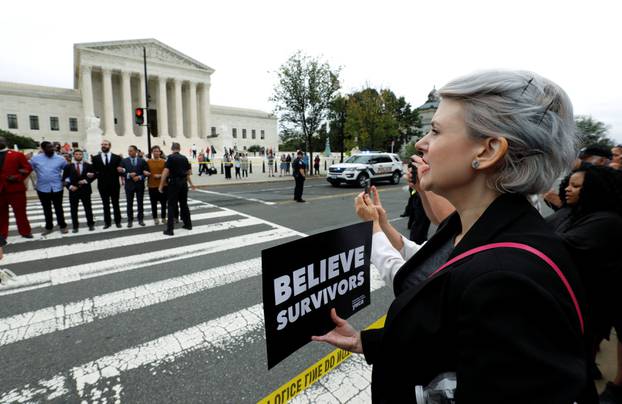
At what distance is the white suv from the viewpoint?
60.1 feet

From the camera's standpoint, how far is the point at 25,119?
56.3 meters

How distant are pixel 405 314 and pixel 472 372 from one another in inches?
8.4

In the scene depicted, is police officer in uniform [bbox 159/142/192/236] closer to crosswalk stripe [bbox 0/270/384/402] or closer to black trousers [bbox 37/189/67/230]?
black trousers [bbox 37/189/67/230]

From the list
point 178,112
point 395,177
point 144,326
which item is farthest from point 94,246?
point 178,112

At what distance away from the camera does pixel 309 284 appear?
60.9 inches

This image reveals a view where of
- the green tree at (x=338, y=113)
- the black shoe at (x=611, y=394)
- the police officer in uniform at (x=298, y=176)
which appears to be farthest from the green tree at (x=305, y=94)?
the black shoe at (x=611, y=394)

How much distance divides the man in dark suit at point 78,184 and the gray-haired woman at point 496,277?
8768mm

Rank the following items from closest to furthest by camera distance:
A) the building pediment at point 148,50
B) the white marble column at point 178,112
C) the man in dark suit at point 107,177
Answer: the man in dark suit at point 107,177 → the building pediment at point 148,50 → the white marble column at point 178,112

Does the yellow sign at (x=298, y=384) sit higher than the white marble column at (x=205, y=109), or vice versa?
the white marble column at (x=205, y=109)

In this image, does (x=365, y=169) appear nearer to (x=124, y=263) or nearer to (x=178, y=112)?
(x=124, y=263)

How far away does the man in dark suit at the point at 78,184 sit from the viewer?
798 cm

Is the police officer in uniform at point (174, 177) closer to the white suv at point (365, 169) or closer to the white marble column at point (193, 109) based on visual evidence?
the white suv at point (365, 169)

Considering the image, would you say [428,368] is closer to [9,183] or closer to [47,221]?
[9,183]

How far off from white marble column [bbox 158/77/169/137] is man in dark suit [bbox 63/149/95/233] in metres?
52.1
